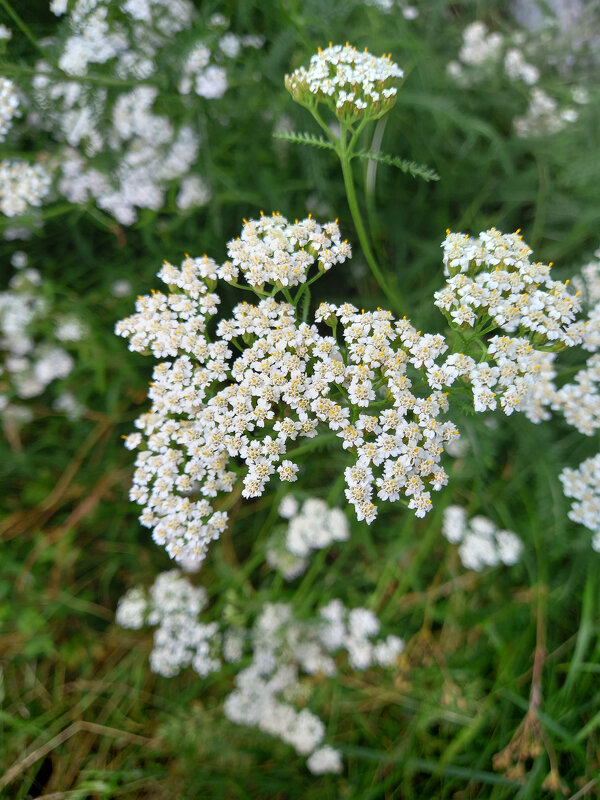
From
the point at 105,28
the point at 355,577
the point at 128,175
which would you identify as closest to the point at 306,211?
the point at 128,175

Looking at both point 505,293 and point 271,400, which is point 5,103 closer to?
point 271,400

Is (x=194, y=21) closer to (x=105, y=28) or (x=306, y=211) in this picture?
(x=105, y=28)

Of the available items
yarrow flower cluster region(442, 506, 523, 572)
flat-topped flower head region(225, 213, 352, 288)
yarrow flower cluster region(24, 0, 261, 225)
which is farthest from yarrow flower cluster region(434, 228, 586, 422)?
yarrow flower cluster region(24, 0, 261, 225)

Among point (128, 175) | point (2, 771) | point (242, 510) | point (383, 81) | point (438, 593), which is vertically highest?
point (128, 175)

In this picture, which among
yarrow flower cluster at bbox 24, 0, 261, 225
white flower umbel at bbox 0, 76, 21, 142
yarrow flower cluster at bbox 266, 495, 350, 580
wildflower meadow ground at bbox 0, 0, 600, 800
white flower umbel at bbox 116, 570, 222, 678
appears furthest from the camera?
yarrow flower cluster at bbox 266, 495, 350, 580

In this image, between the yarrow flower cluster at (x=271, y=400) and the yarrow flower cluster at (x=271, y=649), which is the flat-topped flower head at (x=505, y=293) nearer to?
the yarrow flower cluster at (x=271, y=400)

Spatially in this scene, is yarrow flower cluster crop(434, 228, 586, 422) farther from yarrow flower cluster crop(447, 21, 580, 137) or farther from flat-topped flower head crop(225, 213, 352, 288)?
yarrow flower cluster crop(447, 21, 580, 137)
